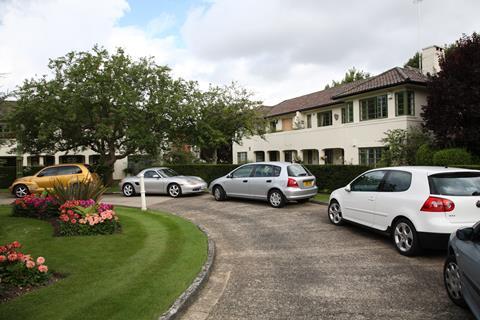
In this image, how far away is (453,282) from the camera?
426 cm

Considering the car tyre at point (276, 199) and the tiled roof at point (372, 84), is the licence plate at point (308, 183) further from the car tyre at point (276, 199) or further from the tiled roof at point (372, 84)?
the tiled roof at point (372, 84)

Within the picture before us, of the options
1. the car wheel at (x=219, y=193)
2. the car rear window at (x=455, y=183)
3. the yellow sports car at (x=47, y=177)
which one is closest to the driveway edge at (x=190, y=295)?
the car rear window at (x=455, y=183)

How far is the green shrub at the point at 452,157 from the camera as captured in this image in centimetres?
Result: 1495

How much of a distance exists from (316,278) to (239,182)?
27.4ft

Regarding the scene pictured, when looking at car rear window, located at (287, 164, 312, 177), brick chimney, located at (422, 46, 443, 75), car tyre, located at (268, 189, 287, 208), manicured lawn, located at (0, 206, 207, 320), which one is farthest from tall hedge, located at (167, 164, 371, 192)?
brick chimney, located at (422, 46, 443, 75)

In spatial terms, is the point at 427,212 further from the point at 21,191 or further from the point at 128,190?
the point at 21,191

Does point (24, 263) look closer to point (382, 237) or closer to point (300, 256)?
point (300, 256)

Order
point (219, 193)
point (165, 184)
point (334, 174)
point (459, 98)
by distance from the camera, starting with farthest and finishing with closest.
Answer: point (165, 184) → point (459, 98) → point (334, 174) → point (219, 193)

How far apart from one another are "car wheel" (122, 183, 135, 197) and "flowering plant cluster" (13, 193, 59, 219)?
6.70m

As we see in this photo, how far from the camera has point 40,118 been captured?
62.5ft

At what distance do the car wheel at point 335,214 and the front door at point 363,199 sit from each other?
1.24ft

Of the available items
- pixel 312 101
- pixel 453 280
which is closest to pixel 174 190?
pixel 453 280

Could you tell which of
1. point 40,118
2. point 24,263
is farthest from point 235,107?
point 24,263

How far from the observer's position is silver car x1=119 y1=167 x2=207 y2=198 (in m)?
16.2
